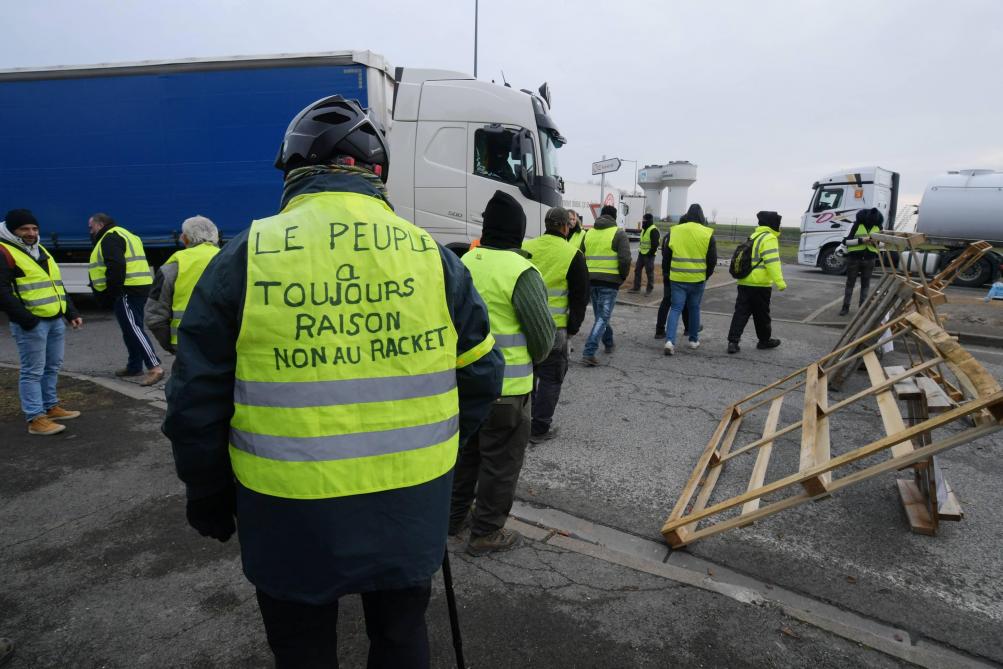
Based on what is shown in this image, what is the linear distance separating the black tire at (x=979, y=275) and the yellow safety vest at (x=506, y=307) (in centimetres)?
1794

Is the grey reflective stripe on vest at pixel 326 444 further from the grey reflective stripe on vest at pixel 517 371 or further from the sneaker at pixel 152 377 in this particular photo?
the sneaker at pixel 152 377

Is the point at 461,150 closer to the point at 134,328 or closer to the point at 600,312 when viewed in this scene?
the point at 600,312

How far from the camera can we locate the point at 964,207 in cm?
1638

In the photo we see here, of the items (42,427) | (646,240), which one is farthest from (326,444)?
(646,240)

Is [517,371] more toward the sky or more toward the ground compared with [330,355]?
more toward the ground

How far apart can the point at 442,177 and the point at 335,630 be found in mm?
8039

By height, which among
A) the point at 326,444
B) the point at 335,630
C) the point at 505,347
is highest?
the point at 326,444

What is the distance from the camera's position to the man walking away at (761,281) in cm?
691

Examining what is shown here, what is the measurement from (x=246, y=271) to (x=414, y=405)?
21.2 inches

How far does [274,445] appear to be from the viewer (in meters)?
1.37

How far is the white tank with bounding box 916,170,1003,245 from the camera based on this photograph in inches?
627

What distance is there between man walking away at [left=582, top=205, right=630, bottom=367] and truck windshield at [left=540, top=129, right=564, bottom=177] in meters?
2.47

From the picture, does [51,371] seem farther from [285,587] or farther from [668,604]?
[668,604]

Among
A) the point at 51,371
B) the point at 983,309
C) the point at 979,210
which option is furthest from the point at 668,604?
the point at 979,210
